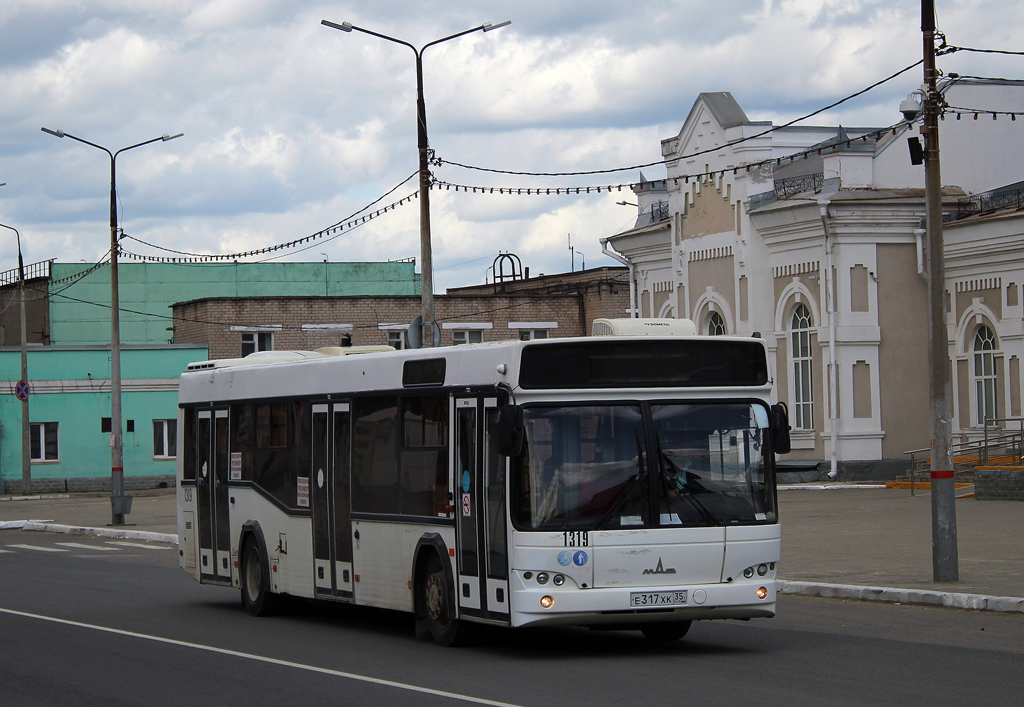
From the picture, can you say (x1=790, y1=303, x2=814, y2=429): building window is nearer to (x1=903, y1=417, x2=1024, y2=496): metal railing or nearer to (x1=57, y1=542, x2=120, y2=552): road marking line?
(x1=903, y1=417, x2=1024, y2=496): metal railing

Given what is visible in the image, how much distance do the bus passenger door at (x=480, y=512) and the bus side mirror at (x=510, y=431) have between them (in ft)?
1.49

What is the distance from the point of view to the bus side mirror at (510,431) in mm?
10359

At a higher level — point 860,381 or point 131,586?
point 860,381

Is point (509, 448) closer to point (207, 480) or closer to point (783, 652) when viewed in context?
point (783, 652)

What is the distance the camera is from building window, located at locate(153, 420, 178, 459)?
179ft

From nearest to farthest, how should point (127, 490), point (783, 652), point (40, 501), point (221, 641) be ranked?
point (783, 652), point (221, 641), point (40, 501), point (127, 490)

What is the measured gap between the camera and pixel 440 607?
11.8 meters

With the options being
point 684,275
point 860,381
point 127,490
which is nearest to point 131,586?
point 860,381

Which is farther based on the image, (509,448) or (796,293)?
(796,293)

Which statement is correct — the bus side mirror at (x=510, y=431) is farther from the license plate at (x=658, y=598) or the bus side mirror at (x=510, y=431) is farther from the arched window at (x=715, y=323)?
the arched window at (x=715, y=323)

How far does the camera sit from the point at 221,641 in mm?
12703

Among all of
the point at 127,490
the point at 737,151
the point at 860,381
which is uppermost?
the point at 737,151

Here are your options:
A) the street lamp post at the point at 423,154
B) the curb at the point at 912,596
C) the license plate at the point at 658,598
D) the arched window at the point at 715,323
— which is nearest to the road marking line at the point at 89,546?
the street lamp post at the point at 423,154

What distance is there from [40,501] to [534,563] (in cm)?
3996
